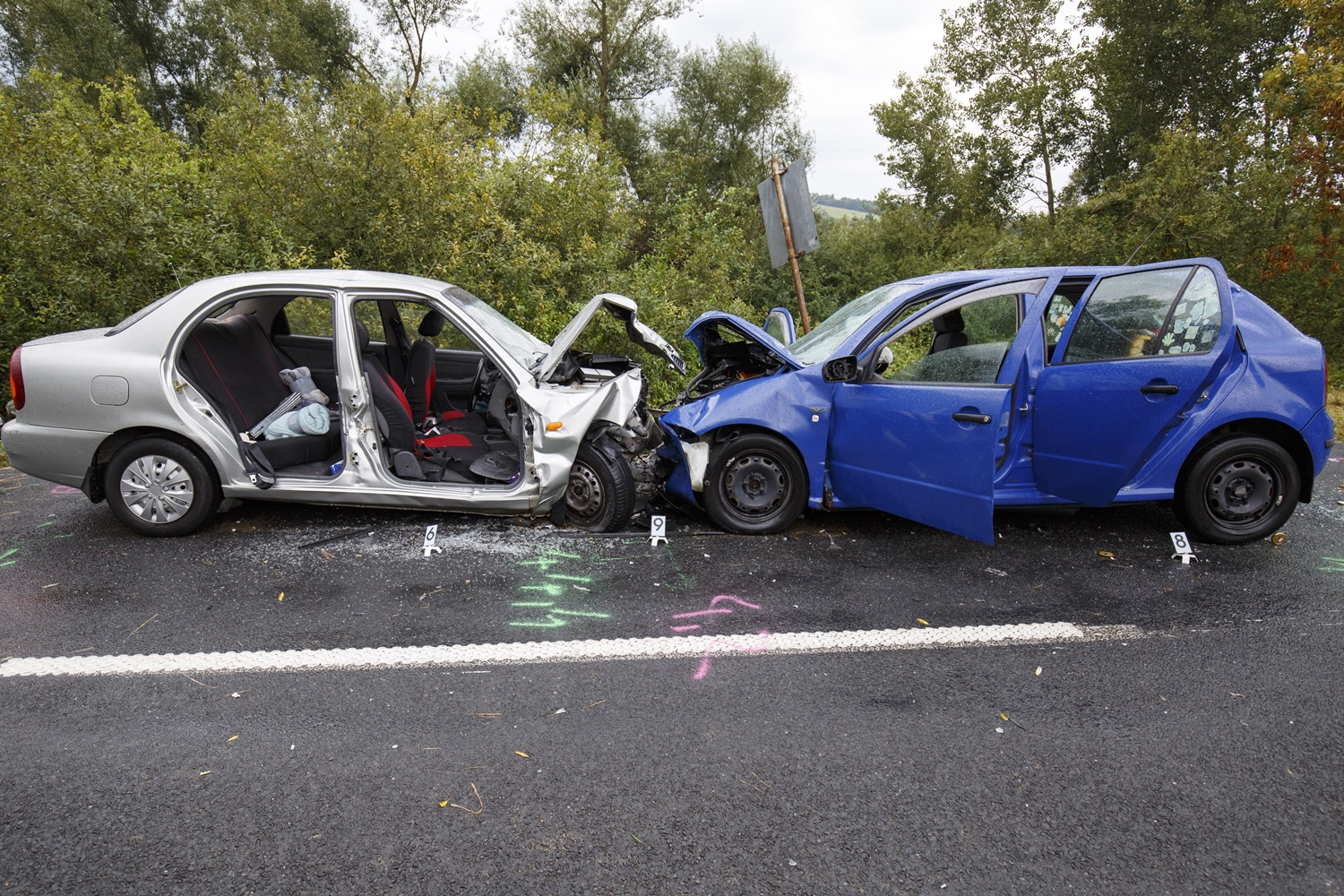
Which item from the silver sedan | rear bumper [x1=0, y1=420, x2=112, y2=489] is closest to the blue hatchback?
the silver sedan

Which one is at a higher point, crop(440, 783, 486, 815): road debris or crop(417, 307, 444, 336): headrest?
crop(417, 307, 444, 336): headrest

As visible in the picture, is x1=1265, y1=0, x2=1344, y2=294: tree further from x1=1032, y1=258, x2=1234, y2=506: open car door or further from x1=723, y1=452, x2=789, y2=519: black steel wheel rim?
x1=723, y1=452, x2=789, y2=519: black steel wheel rim

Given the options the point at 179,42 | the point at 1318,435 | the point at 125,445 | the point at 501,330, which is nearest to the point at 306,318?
the point at 125,445

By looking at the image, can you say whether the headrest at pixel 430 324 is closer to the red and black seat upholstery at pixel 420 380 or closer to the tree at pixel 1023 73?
the red and black seat upholstery at pixel 420 380

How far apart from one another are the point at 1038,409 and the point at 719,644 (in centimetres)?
258

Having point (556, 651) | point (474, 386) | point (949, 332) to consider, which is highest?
point (949, 332)

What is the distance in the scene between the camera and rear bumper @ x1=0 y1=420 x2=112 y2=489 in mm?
4934

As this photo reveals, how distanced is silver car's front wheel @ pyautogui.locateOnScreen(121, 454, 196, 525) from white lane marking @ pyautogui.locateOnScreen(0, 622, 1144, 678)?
Answer: 5.24 ft

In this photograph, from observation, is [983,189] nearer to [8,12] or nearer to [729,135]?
[729,135]

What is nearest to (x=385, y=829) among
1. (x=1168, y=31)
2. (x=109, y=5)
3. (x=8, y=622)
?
(x=8, y=622)

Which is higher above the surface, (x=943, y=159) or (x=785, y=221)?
(x=943, y=159)

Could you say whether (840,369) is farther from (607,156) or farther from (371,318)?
(607,156)

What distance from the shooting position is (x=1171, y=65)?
22.5 m

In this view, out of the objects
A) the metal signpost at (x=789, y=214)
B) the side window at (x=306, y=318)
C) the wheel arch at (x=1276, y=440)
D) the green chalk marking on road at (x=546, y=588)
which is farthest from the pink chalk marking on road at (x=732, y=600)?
the metal signpost at (x=789, y=214)
